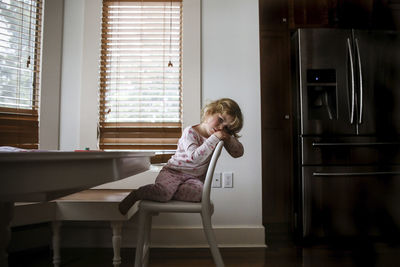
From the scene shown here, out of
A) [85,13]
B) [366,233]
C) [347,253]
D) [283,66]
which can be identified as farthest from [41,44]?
[366,233]

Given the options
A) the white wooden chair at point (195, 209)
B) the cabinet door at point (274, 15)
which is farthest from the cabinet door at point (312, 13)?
the white wooden chair at point (195, 209)

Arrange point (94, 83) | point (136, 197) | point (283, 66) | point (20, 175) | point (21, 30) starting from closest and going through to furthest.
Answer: point (20, 175), point (136, 197), point (21, 30), point (94, 83), point (283, 66)

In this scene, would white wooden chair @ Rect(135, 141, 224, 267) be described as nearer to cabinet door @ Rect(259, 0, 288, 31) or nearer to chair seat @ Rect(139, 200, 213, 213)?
chair seat @ Rect(139, 200, 213, 213)

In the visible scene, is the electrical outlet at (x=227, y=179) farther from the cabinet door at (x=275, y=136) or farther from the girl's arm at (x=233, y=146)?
the cabinet door at (x=275, y=136)

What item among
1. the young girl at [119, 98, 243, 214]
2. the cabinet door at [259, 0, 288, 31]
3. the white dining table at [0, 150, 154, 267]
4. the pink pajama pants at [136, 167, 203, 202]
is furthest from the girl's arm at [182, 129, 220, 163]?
the cabinet door at [259, 0, 288, 31]

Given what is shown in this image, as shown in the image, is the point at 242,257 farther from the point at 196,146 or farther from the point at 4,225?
the point at 4,225

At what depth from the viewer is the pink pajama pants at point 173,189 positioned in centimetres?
137

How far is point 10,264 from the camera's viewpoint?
1832 millimetres

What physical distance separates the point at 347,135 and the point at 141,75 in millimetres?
1725

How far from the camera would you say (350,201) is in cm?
228

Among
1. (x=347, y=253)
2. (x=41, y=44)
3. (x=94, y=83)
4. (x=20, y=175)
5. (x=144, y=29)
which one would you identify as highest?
(x=144, y=29)

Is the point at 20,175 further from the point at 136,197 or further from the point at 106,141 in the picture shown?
the point at 106,141

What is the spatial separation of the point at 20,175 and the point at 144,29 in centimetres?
198

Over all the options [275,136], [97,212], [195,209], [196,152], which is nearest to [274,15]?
[275,136]
